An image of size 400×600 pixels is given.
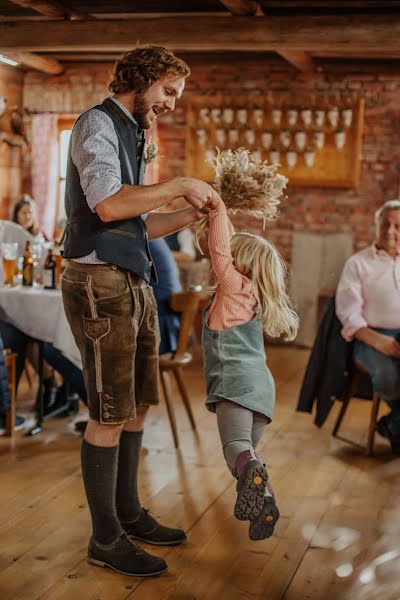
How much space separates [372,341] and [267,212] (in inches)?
58.8

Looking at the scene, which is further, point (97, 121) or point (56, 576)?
point (56, 576)

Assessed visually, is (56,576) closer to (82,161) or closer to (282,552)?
(282,552)

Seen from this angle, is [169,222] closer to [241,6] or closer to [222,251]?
[222,251]

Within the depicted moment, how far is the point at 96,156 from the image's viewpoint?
2.41m

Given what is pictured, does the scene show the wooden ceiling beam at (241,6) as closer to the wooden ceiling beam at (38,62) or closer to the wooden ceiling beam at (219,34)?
the wooden ceiling beam at (219,34)

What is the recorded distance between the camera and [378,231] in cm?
447

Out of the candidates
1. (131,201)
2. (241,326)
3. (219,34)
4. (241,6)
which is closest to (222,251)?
(241,326)

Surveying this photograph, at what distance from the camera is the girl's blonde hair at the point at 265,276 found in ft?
9.73

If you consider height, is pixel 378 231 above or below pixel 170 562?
above

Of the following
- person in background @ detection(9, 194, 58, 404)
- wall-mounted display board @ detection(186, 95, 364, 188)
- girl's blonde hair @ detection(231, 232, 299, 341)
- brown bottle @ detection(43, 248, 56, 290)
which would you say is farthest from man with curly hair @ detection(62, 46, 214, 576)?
wall-mounted display board @ detection(186, 95, 364, 188)

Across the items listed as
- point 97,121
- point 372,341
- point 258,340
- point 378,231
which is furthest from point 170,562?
point 378,231

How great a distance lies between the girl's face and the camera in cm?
629

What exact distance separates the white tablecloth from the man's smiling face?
1968 millimetres

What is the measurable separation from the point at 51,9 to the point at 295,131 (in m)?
2.65
